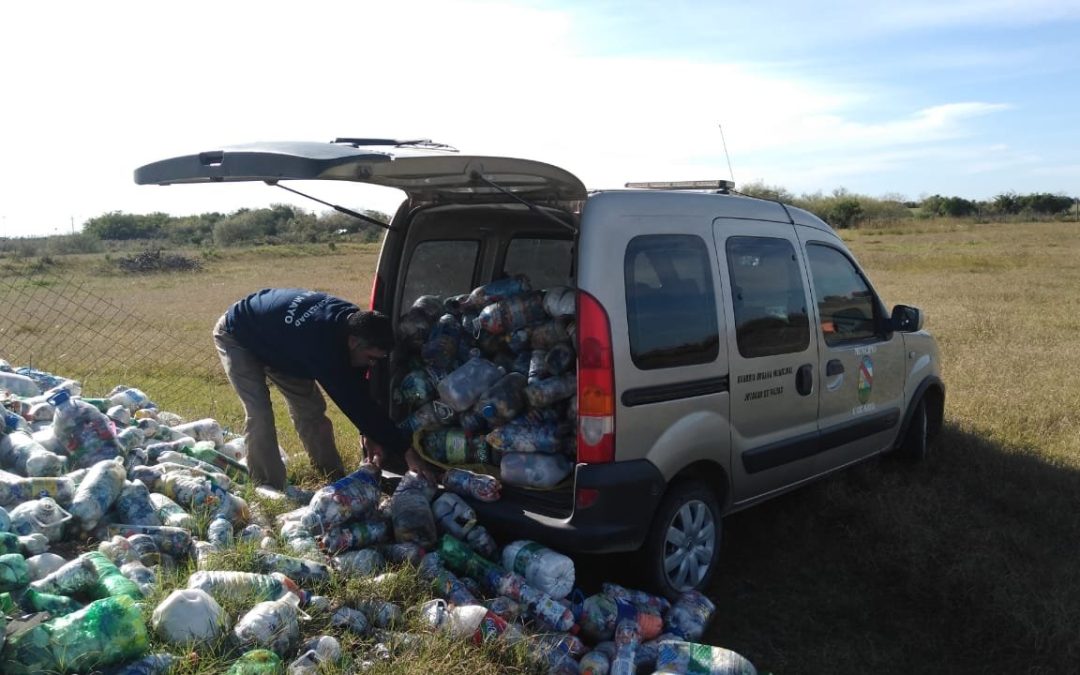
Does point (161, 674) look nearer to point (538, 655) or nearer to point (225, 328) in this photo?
point (538, 655)

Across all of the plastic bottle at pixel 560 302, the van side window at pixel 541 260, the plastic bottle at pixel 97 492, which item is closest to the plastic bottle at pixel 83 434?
the plastic bottle at pixel 97 492

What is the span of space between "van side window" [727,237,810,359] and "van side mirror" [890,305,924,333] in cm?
105

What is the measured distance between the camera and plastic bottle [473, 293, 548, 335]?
4.86 meters

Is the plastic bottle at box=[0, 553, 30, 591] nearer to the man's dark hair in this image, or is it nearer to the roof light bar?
the man's dark hair

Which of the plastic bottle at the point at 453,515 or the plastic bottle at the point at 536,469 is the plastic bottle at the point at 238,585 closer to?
the plastic bottle at the point at 453,515

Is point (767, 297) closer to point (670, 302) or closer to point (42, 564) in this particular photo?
point (670, 302)

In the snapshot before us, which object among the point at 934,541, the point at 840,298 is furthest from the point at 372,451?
the point at 934,541

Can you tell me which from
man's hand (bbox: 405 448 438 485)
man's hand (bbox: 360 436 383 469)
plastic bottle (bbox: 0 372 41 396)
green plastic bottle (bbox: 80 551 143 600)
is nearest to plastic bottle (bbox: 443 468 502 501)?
man's hand (bbox: 405 448 438 485)

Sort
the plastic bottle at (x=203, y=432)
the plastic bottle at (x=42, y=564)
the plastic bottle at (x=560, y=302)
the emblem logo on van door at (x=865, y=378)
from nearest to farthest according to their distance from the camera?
the plastic bottle at (x=42, y=564) → the plastic bottle at (x=560, y=302) → the emblem logo on van door at (x=865, y=378) → the plastic bottle at (x=203, y=432)

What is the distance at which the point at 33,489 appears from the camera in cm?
455

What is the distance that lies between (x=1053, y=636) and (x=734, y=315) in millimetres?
2106

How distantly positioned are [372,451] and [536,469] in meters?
1.35

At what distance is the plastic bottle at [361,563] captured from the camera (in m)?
4.21

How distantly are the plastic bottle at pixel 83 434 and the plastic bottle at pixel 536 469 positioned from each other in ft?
7.73
